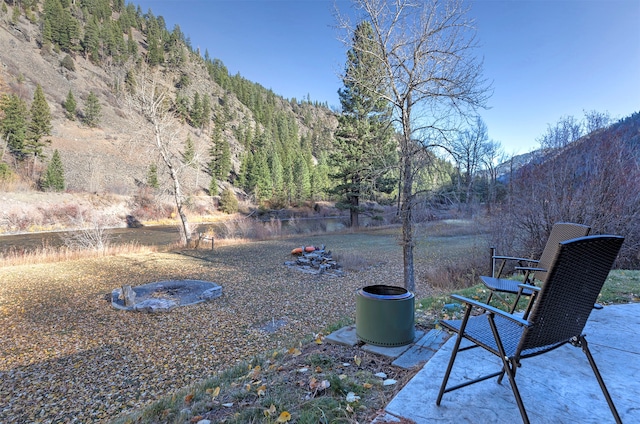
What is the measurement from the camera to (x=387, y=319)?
2473 mm

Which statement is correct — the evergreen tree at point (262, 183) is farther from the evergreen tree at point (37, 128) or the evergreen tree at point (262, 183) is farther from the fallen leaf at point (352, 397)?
the fallen leaf at point (352, 397)

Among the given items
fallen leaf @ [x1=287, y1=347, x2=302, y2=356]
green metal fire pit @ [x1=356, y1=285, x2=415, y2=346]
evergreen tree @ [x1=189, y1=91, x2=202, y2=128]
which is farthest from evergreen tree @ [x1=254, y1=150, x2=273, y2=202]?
green metal fire pit @ [x1=356, y1=285, x2=415, y2=346]

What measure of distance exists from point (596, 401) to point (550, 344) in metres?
0.66

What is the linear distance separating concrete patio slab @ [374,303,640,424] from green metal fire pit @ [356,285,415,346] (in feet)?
0.98

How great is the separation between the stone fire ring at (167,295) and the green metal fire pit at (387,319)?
4.54m

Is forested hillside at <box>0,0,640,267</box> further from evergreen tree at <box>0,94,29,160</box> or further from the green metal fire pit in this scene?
the green metal fire pit

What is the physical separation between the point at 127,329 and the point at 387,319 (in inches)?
174

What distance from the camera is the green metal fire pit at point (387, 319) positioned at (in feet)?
8.11

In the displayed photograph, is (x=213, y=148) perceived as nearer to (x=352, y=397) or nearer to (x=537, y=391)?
(x=352, y=397)

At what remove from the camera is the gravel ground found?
3354mm

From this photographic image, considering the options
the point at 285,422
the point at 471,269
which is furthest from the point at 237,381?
the point at 471,269

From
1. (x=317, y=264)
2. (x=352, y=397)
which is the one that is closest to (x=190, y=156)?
(x=317, y=264)

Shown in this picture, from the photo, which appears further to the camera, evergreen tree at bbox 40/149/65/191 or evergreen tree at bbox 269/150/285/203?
evergreen tree at bbox 269/150/285/203

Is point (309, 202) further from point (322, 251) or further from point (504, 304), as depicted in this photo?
point (504, 304)
